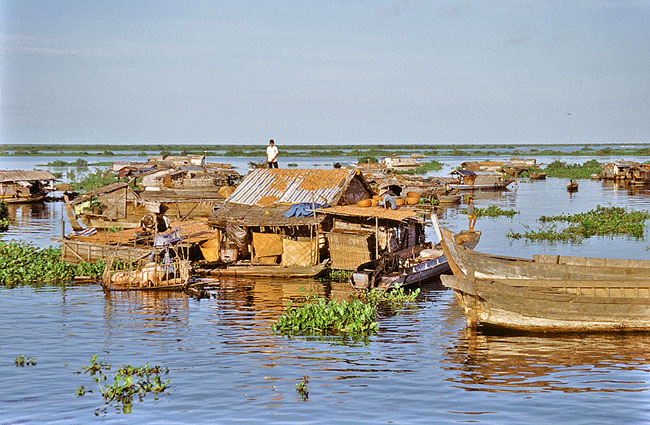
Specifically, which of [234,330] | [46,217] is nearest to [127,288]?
[234,330]

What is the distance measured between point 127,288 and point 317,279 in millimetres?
5653

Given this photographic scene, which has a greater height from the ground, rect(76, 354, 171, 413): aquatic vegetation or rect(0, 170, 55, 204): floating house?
rect(0, 170, 55, 204): floating house

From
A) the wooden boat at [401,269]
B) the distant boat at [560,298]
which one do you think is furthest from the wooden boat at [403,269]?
the distant boat at [560,298]

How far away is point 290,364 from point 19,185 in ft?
118

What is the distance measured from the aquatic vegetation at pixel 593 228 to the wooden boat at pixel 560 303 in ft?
51.9

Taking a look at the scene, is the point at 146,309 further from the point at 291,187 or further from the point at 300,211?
the point at 291,187

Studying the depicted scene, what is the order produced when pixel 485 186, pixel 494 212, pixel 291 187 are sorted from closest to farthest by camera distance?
pixel 291 187 < pixel 494 212 < pixel 485 186

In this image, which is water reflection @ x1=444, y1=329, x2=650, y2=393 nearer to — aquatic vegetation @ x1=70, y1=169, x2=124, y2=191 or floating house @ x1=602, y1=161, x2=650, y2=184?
aquatic vegetation @ x1=70, y1=169, x2=124, y2=191

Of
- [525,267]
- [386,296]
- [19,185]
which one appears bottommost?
[386,296]

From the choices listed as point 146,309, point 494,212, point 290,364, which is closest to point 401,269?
point 146,309

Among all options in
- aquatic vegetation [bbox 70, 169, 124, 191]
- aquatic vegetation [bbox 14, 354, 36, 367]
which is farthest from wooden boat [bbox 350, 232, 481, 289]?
aquatic vegetation [bbox 70, 169, 124, 191]

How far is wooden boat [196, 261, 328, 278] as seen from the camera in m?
22.5

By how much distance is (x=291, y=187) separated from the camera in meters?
24.7

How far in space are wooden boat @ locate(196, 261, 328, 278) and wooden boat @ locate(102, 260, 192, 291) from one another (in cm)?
233
